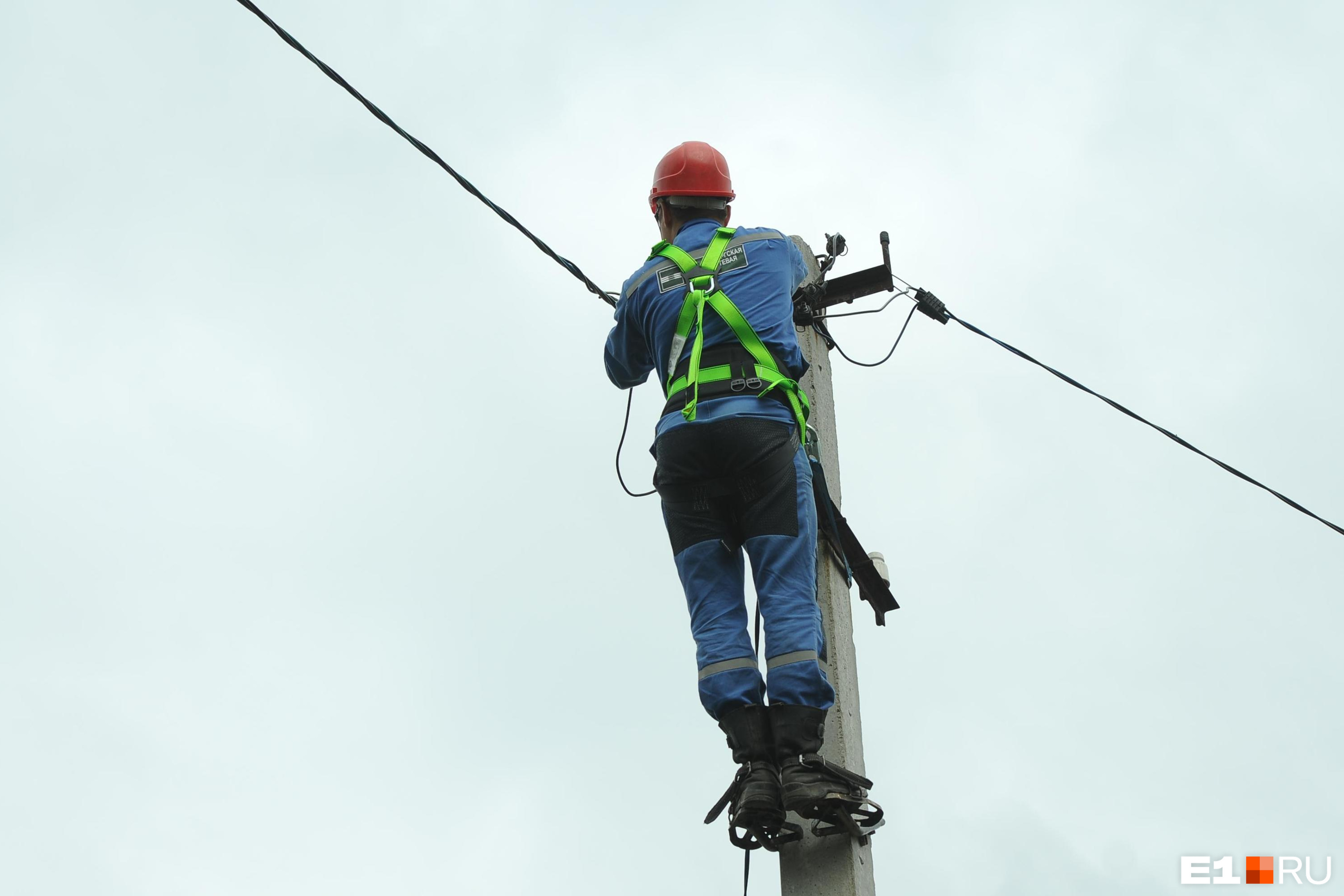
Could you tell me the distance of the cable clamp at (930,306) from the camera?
6742 millimetres

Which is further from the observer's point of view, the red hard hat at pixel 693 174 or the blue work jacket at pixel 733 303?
the red hard hat at pixel 693 174

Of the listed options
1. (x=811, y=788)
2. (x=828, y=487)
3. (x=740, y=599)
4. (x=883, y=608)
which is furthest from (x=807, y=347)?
(x=811, y=788)

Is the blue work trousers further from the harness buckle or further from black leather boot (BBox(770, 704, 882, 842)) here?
the harness buckle

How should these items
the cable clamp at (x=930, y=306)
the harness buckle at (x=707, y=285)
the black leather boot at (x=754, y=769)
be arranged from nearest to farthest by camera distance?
1. the black leather boot at (x=754, y=769)
2. the harness buckle at (x=707, y=285)
3. the cable clamp at (x=930, y=306)

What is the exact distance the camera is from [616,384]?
5.93m

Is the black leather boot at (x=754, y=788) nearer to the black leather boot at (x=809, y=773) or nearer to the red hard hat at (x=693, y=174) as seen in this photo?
the black leather boot at (x=809, y=773)

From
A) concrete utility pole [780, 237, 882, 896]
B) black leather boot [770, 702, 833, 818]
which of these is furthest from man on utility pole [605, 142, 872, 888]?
concrete utility pole [780, 237, 882, 896]

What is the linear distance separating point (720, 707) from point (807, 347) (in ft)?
6.11

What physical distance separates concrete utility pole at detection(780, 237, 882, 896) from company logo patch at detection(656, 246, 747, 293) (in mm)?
919

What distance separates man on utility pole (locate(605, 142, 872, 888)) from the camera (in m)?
4.93

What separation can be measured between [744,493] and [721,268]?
789mm

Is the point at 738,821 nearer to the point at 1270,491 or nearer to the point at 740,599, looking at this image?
the point at 740,599

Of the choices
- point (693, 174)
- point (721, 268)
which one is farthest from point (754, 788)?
point (693, 174)

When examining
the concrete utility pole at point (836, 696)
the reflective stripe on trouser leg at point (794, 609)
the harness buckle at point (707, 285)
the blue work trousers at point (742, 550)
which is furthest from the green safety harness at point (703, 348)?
the concrete utility pole at point (836, 696)
